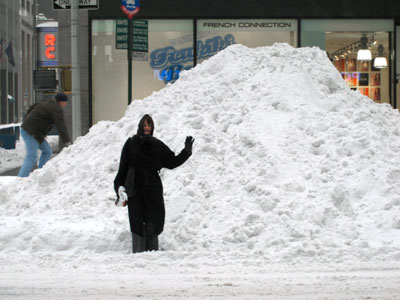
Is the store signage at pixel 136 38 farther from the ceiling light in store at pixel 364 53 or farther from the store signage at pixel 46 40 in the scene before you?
the store signage at pixel 46 40

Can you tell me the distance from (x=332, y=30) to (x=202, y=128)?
10797 mm

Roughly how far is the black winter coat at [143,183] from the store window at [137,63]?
11685 millimetres

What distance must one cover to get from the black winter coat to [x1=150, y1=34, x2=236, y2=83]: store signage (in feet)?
38.6

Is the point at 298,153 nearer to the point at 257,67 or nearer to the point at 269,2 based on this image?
the point at 257,67

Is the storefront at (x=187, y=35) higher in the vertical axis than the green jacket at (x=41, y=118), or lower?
higher

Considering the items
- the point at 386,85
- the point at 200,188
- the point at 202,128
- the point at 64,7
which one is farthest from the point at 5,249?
the point at 386,85

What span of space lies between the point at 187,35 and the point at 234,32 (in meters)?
1.31

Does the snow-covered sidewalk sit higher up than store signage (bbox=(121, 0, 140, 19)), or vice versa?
store signage (bbox=(121, 0, 140, 19))

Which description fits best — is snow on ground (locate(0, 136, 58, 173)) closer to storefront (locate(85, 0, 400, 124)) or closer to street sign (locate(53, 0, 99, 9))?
storefront (locate(85, 0, 400, 124))

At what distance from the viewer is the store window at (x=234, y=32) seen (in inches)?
714

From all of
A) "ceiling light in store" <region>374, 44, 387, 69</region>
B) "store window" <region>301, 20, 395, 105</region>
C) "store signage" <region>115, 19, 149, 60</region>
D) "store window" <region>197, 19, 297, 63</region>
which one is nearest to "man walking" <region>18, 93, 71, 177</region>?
"store signage" <region>115, 19, 149, 60</region>

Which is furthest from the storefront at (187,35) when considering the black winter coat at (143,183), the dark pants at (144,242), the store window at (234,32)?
the dark pants at (144,242)

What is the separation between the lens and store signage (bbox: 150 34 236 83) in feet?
59.6

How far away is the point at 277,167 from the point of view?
7754 millimetres
